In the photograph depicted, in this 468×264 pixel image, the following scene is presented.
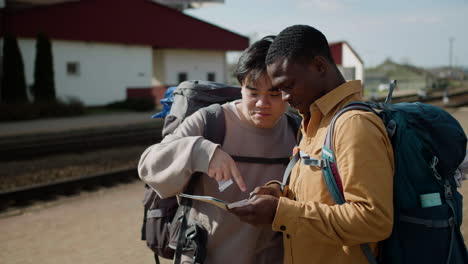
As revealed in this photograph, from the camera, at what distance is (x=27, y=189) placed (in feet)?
24.8

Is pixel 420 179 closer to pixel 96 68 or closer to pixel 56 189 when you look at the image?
pixel 56 189

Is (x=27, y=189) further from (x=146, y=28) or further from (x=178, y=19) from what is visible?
(x=178, y=19)

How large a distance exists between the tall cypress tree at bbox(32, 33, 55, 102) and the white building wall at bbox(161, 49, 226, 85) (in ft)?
36.7

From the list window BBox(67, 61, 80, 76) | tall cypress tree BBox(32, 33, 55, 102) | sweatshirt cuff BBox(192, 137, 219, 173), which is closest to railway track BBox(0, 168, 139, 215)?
sweatshirt cuff BBox(192, 137, 219, 173)

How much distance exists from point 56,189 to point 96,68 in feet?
77.5

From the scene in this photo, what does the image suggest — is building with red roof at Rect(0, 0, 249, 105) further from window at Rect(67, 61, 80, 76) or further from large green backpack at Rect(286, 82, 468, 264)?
large green backpack at Rect(286, 82, 468, 264)

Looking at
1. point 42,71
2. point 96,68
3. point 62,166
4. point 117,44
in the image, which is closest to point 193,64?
point 117,44

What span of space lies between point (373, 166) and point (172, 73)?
3519 centimetres

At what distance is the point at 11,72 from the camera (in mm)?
24391

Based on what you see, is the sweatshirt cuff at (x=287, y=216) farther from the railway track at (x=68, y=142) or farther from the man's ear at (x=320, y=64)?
the railway track at (x=68, y=142)

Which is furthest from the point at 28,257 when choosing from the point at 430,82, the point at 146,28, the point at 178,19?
the point at 430,82

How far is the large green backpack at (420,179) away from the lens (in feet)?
5.59

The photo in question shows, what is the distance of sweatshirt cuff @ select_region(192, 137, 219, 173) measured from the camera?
207cm

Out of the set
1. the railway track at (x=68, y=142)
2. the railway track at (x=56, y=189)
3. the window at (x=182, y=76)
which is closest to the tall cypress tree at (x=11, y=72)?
the railway track at (x=68, y=142)
